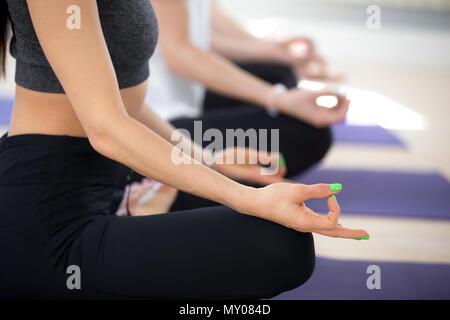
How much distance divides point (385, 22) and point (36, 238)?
421 cm

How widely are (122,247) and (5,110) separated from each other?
2.22 metres

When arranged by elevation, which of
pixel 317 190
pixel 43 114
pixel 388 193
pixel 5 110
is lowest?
pixel 317 190

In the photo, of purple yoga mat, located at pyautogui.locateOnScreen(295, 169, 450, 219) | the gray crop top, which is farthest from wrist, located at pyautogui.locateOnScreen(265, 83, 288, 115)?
the gray crop top

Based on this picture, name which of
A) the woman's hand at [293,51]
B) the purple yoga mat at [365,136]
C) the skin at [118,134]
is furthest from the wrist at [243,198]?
the purple yoga mat at [365,136]

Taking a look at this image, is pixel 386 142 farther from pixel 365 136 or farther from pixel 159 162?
pixel 159 162

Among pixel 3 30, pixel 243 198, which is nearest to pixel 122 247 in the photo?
pixel 243 198

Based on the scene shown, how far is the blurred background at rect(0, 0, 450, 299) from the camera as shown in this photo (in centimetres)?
143

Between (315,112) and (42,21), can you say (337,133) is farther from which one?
(42,21)

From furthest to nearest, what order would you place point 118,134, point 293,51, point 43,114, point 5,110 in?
point 5,110 < point 293,51 < point 43,114 < point 118,134

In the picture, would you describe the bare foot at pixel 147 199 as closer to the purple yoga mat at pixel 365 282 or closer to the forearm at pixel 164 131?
the forearm at pixel 164 131

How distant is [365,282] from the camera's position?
1.34 m

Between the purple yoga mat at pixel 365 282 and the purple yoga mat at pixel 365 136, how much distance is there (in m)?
1.22

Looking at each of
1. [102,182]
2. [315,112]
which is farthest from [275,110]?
[102,182]

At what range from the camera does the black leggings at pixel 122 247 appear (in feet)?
2.96
